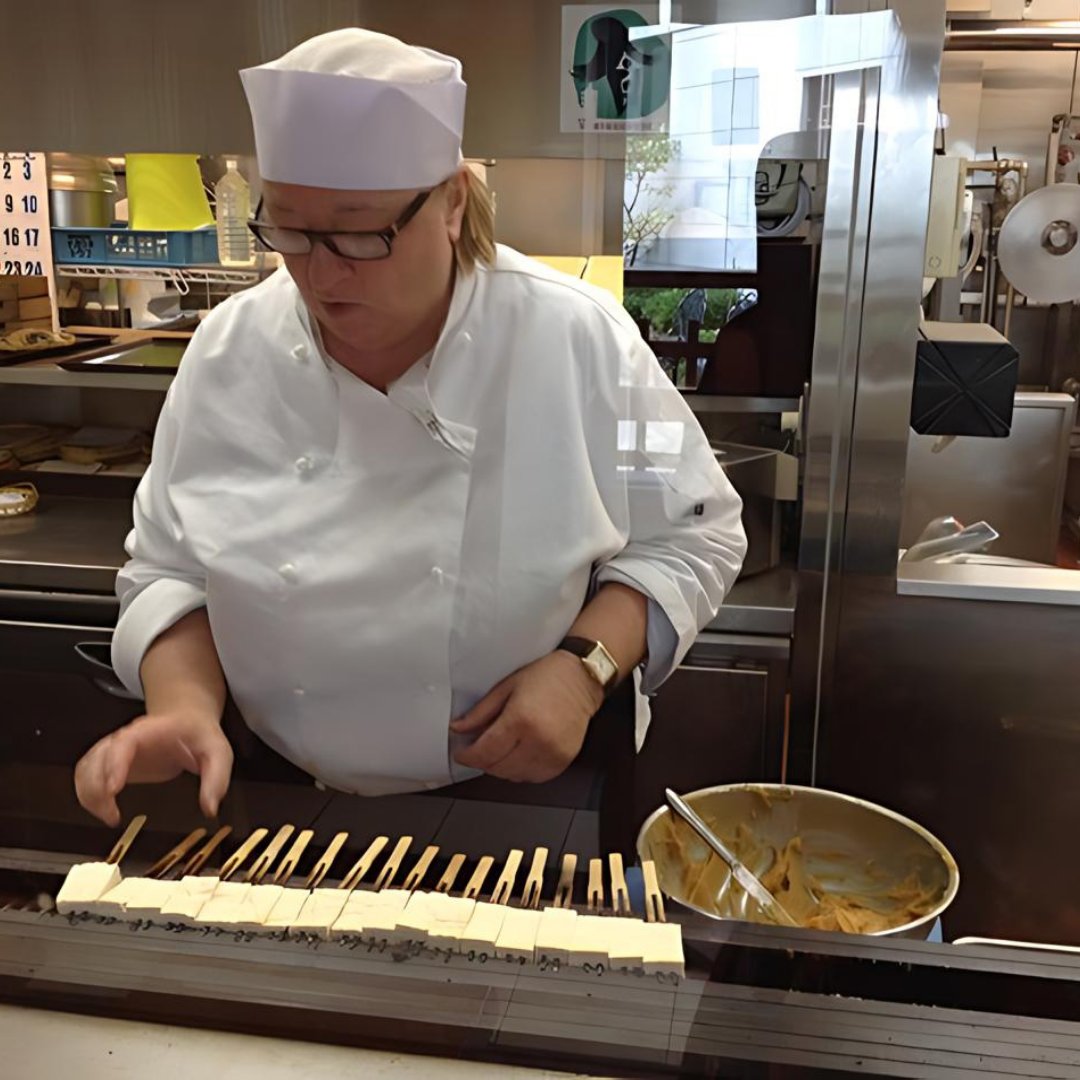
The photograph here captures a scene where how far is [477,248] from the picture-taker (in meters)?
0.80

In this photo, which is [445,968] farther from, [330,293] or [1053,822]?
[1053,822]

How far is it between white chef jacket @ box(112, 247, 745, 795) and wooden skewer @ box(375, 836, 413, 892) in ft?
0.34

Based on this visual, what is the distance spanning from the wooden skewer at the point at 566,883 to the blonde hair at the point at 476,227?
41 cm

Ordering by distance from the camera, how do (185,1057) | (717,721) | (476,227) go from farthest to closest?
(717,721) → (476,227) → (185,1057)

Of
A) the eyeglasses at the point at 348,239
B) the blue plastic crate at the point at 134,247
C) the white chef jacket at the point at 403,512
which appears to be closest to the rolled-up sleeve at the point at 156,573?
the white chef jacket at the point at 403,512

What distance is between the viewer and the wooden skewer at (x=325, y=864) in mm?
677

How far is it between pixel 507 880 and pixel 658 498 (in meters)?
0.32

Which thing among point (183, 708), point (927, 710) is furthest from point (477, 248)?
point (927, 710)

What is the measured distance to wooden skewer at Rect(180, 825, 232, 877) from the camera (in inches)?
26.9

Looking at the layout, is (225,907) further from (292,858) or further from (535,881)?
(535,881)

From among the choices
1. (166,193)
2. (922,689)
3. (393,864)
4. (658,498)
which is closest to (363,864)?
(393,864)

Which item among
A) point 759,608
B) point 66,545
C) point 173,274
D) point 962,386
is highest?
point 173,274

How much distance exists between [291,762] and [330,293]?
14.3 inches

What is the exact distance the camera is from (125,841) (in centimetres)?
72
